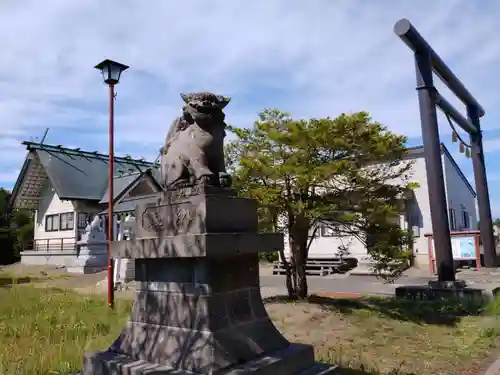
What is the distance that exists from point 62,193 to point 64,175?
7.68 ft

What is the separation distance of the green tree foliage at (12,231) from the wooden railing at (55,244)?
196cm

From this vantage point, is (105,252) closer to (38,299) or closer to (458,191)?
(38,299)

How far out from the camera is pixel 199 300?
4.47m

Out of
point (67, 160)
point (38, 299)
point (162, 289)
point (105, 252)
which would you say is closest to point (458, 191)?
point (105, 252)

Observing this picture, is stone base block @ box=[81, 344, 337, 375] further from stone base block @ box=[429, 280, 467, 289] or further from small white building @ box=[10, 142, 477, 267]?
small white building @ box=[10, 142, 477, 267]

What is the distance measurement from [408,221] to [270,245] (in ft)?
60.1

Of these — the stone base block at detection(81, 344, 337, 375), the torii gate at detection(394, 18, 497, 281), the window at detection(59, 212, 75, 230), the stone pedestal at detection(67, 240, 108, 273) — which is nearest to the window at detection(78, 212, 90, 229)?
the window at detection(59, 212, 75, 230)

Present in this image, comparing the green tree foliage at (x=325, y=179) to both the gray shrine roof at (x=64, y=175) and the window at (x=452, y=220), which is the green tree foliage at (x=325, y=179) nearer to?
the window at (x=452, y=220)

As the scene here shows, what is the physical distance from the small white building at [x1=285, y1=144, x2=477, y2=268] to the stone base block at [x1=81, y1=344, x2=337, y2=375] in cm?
1310

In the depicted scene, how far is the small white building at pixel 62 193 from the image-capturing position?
30.9 m

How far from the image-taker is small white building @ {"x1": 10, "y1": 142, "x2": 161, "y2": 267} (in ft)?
102

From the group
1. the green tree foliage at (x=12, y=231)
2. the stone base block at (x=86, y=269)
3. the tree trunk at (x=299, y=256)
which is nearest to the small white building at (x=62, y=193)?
the green tree foliage at (x=12, y=231)

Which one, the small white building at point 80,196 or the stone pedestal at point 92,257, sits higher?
the small white building at point 80,196

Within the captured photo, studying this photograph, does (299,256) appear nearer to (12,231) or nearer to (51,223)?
(51,223)
